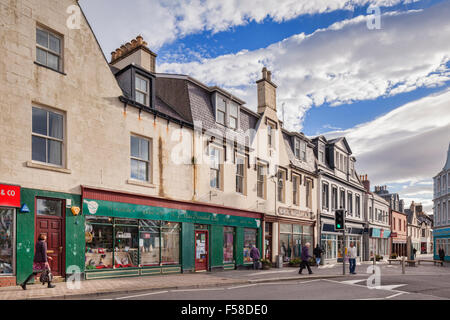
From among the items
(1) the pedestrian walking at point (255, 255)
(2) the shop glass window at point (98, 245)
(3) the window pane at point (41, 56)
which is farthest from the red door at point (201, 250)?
(3) the window pane at point (41, 56)

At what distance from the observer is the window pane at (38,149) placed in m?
13.0

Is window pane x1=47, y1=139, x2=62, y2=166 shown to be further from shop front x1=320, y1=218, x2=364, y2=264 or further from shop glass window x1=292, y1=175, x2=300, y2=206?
shop front x1=320, y1=218, x2=364, y2=264

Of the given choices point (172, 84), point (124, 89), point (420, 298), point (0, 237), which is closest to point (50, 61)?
point (124, 89)

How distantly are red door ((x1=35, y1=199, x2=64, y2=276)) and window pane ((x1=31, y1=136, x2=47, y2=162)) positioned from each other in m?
1.41

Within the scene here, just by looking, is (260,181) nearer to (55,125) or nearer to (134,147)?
(134,147)

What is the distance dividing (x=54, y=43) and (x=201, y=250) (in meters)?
11.3

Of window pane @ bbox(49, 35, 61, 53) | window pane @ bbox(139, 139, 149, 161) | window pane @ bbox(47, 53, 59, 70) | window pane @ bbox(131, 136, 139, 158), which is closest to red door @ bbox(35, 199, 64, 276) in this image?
window pane @ bbox(131, 136, 139, 158)

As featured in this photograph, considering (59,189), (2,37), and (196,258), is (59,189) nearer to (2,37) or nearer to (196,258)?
(2,37)

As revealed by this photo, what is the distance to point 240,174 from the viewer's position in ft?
74.3

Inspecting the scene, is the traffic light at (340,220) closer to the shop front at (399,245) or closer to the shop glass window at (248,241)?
the shop glass window at (248,241)

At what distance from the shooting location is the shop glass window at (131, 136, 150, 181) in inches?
650

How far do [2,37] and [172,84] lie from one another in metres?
9.50
